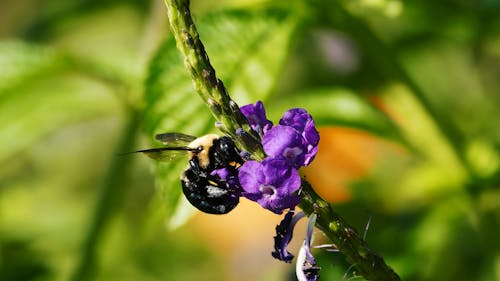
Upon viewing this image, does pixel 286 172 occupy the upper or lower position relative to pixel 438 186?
lower

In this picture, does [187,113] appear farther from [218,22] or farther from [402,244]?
[402,244]

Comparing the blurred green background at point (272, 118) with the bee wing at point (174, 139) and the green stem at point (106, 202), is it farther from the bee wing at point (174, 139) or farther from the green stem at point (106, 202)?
the bee wing at point (174, 139)

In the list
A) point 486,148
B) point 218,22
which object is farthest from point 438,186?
point 218,22

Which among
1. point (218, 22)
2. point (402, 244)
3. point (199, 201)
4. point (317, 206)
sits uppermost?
point (218, 22)

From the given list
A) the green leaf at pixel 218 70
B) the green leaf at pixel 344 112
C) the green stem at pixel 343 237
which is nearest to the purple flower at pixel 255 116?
the green stem at pixel 343 237

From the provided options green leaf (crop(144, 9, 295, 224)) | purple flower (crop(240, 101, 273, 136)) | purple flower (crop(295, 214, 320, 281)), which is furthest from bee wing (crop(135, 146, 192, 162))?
green leaf (crop(144, 9, 295, 224))

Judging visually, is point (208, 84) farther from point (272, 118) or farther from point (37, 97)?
point (37, 97)
